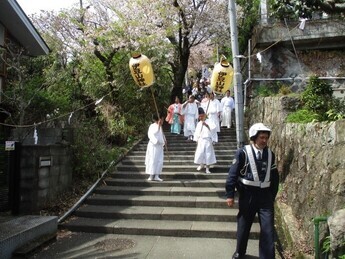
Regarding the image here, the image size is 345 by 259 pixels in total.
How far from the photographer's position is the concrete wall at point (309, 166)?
16.6 ft

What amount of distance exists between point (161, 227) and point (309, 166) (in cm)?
337

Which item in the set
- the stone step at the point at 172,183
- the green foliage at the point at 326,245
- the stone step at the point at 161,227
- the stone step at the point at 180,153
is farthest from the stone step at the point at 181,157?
the green foliage at the point at 326,245

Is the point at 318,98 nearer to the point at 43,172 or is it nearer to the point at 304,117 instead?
the point at 304,117

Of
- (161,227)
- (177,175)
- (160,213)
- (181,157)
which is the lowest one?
(161,227)

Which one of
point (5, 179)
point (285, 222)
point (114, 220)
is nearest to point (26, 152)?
point (5, 179)

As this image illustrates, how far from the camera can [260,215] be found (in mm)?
5344

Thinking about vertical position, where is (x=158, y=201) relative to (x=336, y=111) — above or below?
below

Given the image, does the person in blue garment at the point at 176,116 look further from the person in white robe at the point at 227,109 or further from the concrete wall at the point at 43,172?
the concrete wall at the point at 43,172

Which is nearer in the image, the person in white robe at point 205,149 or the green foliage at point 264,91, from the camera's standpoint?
the person in white robe at point 205,149

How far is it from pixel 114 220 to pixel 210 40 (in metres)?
15.2

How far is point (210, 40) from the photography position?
2061cm

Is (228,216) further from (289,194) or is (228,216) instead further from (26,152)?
(26,152)

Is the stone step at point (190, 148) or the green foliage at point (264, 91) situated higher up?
the green foliage at point (264, 91)

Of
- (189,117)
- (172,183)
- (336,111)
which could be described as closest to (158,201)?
(172,183)
